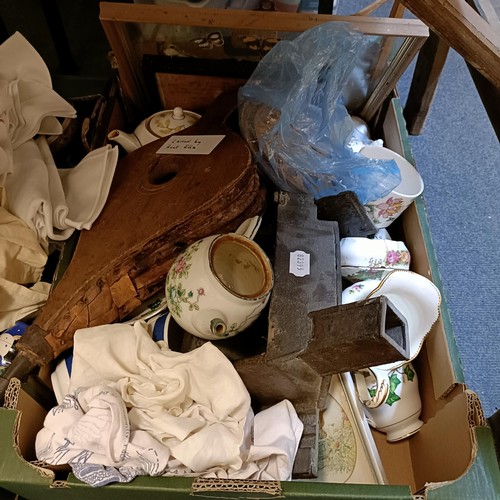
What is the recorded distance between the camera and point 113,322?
0.86m

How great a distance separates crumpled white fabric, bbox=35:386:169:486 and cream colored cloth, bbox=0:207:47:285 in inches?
9.5

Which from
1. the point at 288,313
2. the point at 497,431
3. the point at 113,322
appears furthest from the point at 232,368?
the point at 497,431

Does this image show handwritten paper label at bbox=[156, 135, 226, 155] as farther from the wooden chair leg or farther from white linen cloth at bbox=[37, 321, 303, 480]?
the wooden chair leg

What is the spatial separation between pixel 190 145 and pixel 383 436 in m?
0.60

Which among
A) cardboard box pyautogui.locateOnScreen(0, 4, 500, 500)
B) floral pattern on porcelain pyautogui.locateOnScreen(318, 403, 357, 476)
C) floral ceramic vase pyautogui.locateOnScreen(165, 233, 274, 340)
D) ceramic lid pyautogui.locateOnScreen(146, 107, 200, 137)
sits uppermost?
ceramic lid pyautogui.locateOnScreen(146, 107, 200, 137)

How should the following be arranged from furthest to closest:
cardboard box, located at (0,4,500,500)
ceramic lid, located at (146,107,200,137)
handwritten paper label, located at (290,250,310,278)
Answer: ceramic lid, located at (146,107,200,137)
handwritten paper label, located at (290,250,310,278)
cardboard box, located at (0,4,500,500)

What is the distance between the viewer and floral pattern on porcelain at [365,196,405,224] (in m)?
0.98

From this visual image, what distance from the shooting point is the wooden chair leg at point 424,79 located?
3.97 feet

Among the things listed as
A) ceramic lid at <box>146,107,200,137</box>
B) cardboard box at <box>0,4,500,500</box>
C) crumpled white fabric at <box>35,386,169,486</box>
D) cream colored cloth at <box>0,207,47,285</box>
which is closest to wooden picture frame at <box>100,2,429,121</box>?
cardboard box at <box>0,4,500,500</box>

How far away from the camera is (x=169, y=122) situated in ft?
3.46

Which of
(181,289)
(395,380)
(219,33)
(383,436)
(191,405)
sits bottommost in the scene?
(383,436)

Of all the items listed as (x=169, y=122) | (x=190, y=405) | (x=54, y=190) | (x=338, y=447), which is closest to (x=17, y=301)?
(x=54, y=190)

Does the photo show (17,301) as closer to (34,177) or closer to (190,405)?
(34,177)

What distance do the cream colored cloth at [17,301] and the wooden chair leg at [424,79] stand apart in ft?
3.04
